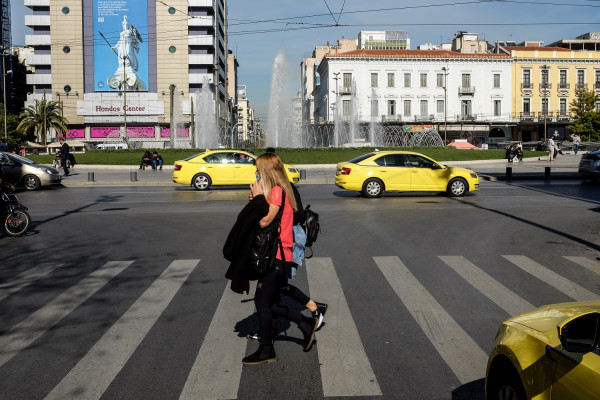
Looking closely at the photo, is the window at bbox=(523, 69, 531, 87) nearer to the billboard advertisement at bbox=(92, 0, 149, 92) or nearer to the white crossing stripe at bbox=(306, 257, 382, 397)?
the billboard advertisement at bbox=(92, 0, 149, 92)

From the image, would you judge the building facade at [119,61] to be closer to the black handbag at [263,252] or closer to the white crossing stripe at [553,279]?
the white crossing stripe at [553,279]

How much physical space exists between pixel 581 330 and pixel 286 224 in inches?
110

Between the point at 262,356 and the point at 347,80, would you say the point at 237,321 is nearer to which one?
the point at 262,356

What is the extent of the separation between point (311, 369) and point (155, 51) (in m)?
86.3

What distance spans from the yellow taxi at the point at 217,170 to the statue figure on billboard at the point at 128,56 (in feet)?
214

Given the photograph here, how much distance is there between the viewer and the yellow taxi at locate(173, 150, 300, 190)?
2330 cm

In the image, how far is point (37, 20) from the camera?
84.9 m

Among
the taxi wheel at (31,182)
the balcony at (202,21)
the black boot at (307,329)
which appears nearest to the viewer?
the black boot at (307,329)

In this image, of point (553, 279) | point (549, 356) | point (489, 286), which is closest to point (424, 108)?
point (553, 279)

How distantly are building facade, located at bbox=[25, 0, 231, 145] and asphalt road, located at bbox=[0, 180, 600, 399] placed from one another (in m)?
73.5

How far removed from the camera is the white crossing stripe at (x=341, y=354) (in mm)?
4555

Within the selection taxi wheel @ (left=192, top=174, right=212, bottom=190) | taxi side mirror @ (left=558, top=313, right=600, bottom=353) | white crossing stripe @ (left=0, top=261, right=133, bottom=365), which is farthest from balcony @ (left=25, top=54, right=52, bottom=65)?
taxi side mirror @ (left=558, top=313, right=600, bottom=353)

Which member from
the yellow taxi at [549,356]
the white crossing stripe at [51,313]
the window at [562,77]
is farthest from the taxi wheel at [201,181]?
the window at [562,77]

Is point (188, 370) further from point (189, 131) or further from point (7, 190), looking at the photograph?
point (189, 131)
